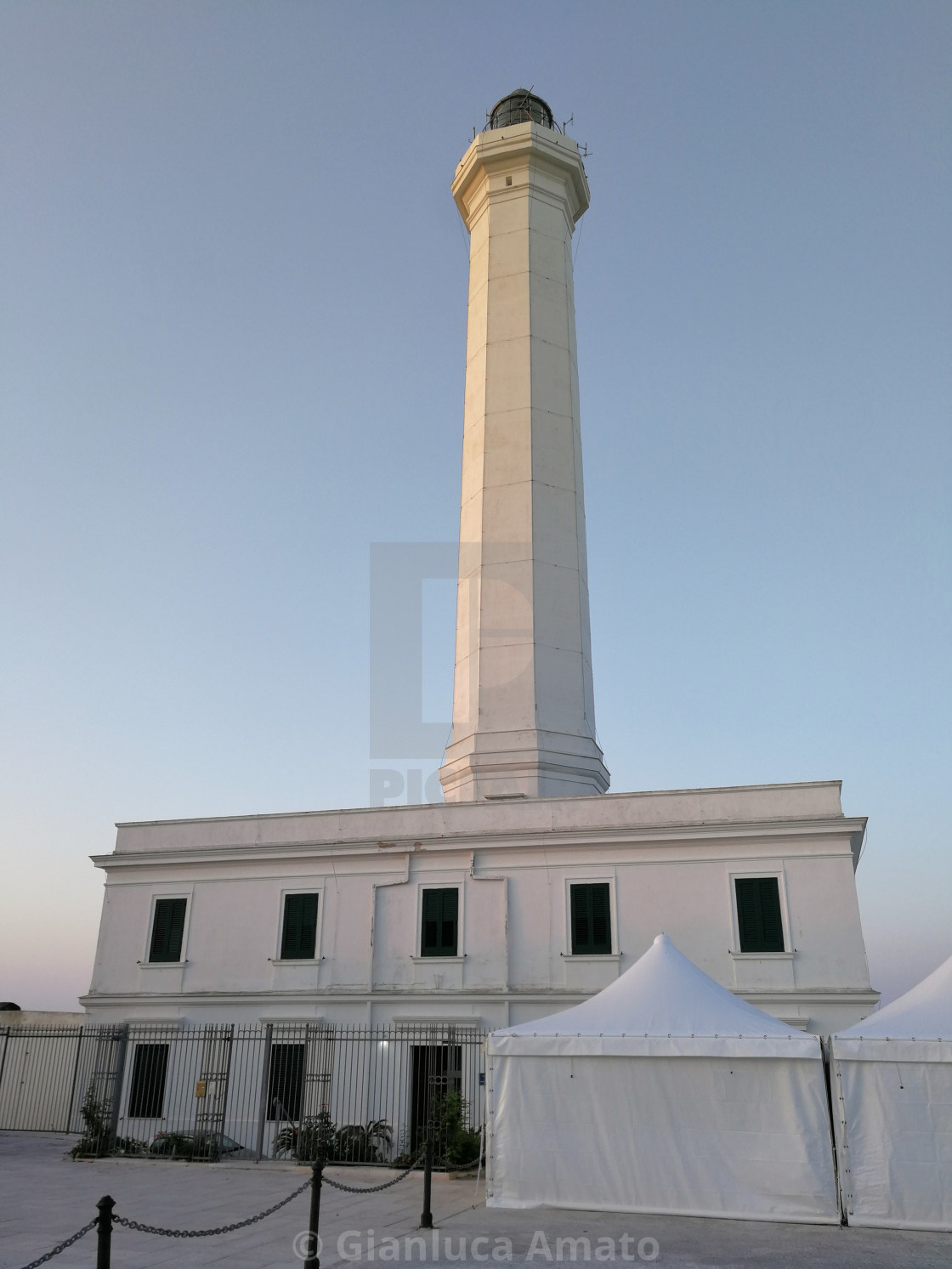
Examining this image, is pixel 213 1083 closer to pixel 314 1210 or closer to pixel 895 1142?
pixel 314 1210

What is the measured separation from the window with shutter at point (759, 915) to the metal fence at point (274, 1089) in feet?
17.1

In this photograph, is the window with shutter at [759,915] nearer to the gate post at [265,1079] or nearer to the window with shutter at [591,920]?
the window with shutter at [591,920]

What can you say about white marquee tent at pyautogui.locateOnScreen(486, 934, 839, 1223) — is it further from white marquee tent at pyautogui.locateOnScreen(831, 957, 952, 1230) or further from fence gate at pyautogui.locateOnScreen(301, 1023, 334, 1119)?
fence gate at pyautogui.locateOnScreen(301, 1023, 334, 1119)

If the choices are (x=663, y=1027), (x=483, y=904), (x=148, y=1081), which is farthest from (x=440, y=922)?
(x=663, y=1027)

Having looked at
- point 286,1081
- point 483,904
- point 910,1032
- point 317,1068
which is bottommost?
point 286,1081

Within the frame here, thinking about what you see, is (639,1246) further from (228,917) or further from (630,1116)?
(228,917)

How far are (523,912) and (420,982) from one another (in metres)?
2.40

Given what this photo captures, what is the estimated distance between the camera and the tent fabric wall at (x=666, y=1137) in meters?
11.4

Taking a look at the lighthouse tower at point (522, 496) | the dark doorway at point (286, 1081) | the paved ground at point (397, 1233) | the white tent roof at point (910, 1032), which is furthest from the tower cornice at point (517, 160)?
the paved ground at point (397, 1233)

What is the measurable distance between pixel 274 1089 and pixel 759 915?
977cm

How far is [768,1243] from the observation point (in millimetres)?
10141

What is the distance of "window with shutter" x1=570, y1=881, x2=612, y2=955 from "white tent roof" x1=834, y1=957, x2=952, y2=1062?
6494mm

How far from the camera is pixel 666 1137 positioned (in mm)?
11844

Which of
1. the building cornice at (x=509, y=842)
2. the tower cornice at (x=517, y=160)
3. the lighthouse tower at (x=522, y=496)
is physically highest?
the tower cornice at (x=517, y=160)
